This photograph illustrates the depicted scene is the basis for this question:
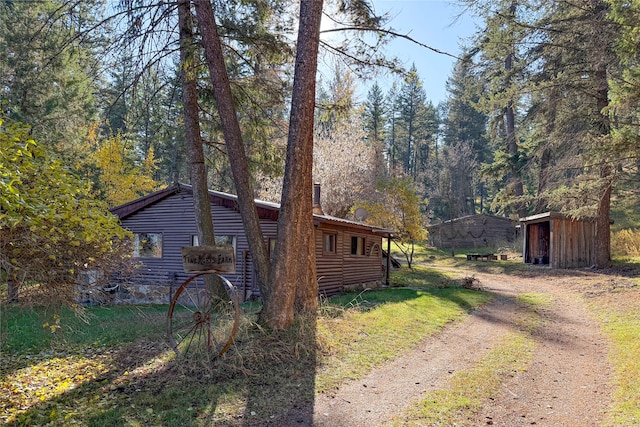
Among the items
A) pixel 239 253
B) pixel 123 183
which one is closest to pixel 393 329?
pixel 239 253

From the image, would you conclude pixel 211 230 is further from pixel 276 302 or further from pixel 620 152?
pixel 620 152

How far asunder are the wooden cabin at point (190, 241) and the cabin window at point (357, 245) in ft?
0.13

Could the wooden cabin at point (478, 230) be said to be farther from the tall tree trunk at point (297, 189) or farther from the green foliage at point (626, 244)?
the tall tree trunk at point (297, 189)

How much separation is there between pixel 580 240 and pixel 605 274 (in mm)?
4756

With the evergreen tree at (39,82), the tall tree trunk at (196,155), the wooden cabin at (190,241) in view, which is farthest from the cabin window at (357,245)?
the evergreen tree at (39,82)

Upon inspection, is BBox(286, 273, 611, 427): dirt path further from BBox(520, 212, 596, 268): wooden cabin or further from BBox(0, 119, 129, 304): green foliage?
BBox(520, 212, 596, 268): wooden cabin

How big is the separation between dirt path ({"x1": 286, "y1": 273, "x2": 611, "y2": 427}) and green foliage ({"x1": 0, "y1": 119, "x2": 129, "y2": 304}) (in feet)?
8.83

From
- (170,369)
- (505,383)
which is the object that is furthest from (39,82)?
(505,383)

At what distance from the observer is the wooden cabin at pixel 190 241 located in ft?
45.5

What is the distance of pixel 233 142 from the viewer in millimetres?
7504

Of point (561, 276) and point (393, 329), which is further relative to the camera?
point (561, 276)

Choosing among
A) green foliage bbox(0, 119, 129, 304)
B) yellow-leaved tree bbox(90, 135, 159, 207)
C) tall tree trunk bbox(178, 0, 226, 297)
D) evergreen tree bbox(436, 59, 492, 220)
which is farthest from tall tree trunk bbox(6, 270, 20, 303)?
evergreen tree bbox(436, 59, 492, 220)

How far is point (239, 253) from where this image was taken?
14.0 metres

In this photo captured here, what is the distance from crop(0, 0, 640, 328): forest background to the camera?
8.16 m
